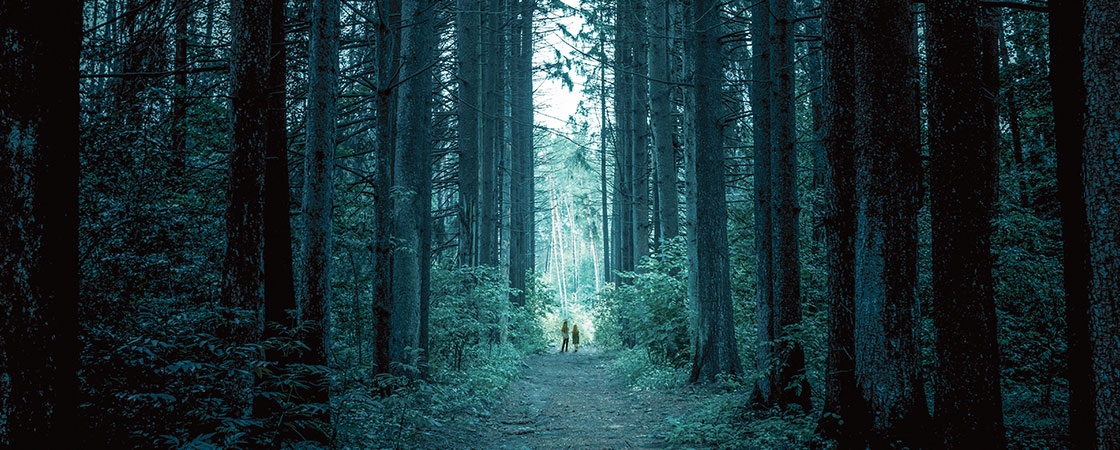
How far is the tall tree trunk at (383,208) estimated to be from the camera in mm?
9703

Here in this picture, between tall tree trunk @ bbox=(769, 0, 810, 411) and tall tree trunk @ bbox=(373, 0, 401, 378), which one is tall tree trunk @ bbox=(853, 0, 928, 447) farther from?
tall tree trunk @ bbox=(373, 0, 401, 378)

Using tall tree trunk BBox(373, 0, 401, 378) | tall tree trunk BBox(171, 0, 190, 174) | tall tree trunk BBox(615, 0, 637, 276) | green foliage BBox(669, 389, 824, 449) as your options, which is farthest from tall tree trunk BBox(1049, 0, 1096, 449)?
tall tree trunk BBox(615, 0, 637, 276)

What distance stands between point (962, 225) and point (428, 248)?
9.17 meters

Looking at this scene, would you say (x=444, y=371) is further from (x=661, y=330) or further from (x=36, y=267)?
(x=36, y=267)

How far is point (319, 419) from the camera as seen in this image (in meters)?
6.57

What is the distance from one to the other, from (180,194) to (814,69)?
17176mm

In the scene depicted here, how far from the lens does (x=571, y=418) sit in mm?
11258

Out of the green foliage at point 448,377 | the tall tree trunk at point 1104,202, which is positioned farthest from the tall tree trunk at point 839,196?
the green foliage at point 448,377

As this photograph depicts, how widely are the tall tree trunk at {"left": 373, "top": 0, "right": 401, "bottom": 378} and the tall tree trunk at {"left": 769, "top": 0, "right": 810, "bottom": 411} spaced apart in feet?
18.7

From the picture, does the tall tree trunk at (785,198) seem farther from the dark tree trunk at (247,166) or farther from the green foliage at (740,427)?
the dark tree trunk at (247,166)

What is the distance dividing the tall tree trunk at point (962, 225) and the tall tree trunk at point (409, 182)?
25.1 ft

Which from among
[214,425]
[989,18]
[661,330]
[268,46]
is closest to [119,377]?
[214,425]

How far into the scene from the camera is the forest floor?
878cm

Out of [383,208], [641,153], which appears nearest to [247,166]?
[383,208]
